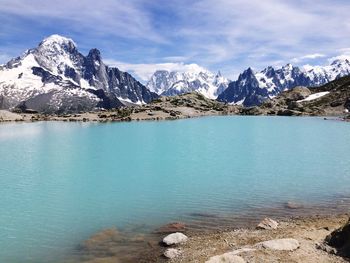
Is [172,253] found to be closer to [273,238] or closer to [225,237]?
[225,237]

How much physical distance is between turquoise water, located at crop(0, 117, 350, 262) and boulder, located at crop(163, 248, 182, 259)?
7798 mm

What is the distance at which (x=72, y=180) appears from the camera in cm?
6412

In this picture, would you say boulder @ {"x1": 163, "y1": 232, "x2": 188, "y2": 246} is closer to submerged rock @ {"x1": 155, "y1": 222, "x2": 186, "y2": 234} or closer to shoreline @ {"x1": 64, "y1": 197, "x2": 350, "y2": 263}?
shoreline @ {"x1": 64, "y1": 197, "x2": 350, "y2": 263}

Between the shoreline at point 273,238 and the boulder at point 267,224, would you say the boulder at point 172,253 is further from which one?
the boulder at point 267,224

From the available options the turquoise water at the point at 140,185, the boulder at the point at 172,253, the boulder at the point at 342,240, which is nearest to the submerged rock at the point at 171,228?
the turquoise water at the point at 140,185

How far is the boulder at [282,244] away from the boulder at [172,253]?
20.5 feet

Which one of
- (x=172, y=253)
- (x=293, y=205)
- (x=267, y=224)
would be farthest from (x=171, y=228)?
(x=293, y=205)

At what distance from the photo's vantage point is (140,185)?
59.1 metres

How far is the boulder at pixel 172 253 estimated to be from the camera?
3122 centimetres

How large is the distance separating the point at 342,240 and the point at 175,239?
13226 mm

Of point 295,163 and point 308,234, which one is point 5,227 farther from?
point 295,163

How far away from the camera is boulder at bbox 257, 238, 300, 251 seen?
1177 inches

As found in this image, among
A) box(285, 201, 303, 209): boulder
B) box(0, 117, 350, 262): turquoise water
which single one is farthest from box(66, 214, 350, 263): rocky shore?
box(285, 201, 303, 209): boulder

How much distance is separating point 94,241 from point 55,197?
1918cm
